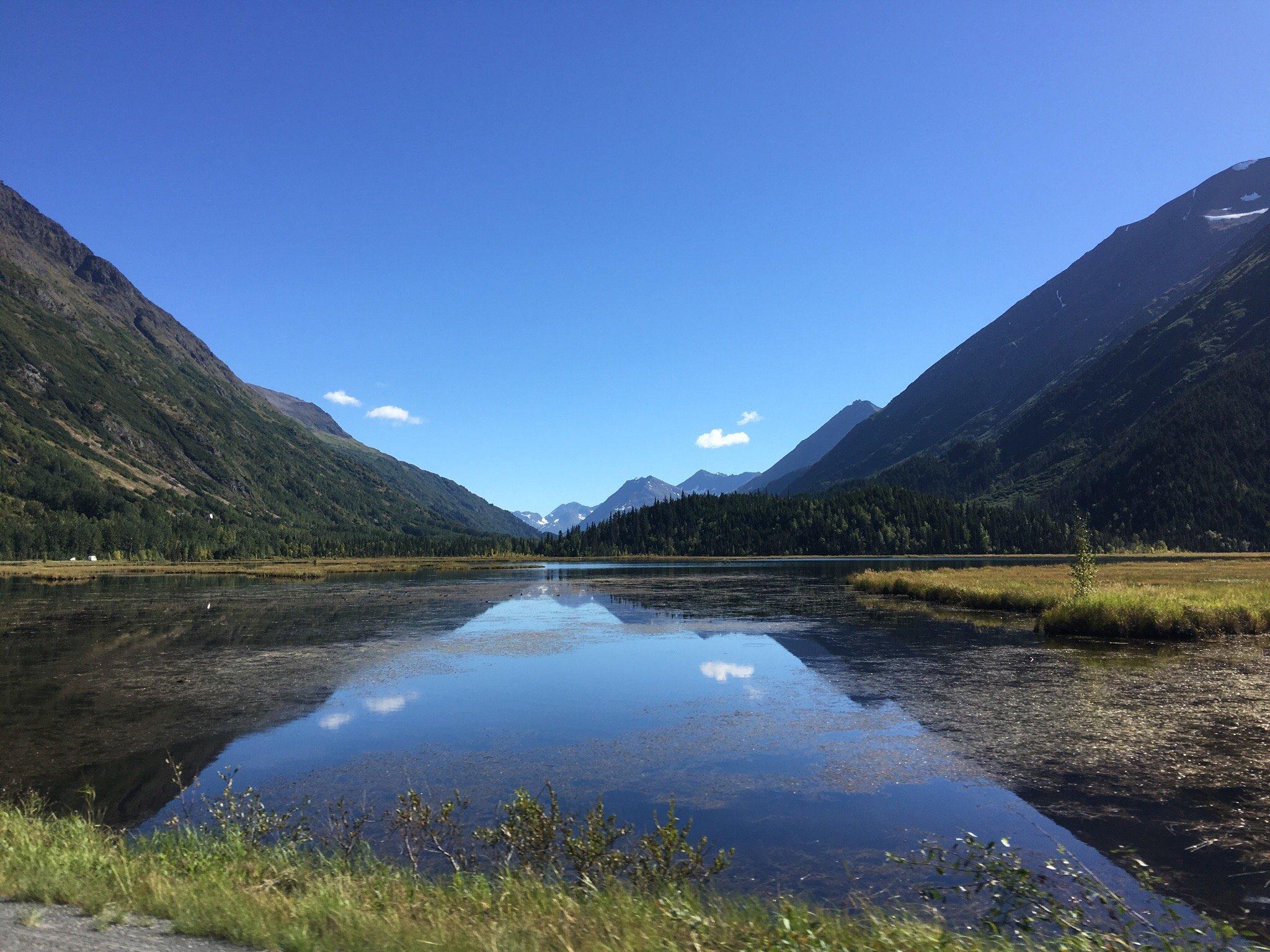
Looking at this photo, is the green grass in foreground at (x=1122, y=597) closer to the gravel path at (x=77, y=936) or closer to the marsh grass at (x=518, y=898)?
the marsh grass at (x=518, y=898)

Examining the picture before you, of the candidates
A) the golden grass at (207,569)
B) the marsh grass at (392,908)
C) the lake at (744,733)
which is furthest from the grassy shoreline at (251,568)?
the marsh grass at (392,908)

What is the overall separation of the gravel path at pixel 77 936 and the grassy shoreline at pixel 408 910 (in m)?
0.15

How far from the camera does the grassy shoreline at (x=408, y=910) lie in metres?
8.11

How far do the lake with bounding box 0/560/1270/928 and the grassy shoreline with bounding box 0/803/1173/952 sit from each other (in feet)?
11.0

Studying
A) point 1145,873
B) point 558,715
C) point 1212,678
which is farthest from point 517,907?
point 1212,678

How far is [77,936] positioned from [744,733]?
18.3 m

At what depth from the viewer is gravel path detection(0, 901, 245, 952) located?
797 cm

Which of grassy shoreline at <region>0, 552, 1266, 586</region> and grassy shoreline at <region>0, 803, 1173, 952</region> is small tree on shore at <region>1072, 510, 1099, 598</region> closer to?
grassy shoreline at <region>0, 803, 1173, 952</region>

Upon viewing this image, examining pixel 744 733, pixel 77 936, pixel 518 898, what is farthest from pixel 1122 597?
pixel 77 936

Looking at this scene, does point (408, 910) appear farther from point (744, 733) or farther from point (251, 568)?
point (251, 568)

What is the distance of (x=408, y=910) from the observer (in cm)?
924

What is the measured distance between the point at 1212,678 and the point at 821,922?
1136 inches

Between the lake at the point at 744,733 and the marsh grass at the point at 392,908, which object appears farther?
the lake at the point at 744,733

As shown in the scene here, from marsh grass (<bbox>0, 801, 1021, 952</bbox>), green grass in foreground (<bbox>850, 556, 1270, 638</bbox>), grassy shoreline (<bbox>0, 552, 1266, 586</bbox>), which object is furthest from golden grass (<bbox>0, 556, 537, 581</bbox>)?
marsh grass (<bbox>0, 801, 1021, 952</bbox>)
